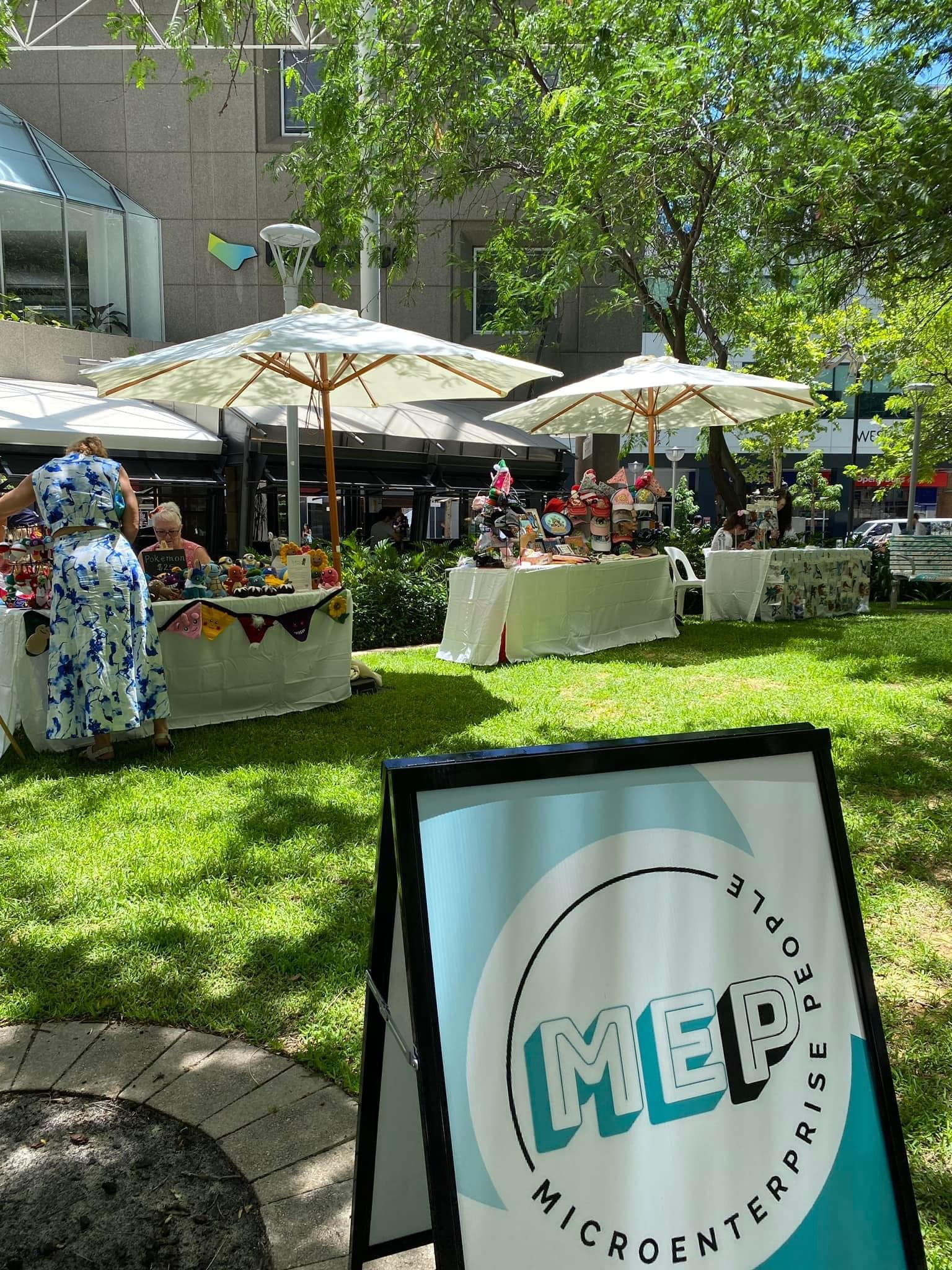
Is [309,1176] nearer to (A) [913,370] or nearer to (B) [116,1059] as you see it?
(B) [116,1059]

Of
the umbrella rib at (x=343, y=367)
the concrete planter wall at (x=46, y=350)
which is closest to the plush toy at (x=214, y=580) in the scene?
the umbrella rib at (x=343, y=367)

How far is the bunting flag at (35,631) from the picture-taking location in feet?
18.7

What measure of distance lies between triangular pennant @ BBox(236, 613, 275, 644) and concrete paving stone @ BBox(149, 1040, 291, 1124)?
4411mm

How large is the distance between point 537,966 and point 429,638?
975 cm

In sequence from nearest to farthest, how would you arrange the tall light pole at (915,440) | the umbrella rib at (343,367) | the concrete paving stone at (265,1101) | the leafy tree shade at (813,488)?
the concrete paving stone at (265,1101), the umbrella rib at (343,367), the tall light pole at (915,440), the leafy tree shade at (813,488)

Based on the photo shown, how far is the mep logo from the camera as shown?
4.75ft

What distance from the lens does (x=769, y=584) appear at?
39.8 ft

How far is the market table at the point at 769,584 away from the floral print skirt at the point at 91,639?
8.57 m

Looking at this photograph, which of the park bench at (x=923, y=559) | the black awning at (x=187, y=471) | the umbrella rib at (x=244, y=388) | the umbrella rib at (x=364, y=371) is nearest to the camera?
the umbrella rib at (x=364, y=371)

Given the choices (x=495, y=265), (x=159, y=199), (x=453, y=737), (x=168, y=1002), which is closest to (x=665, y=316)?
(x=495, y=265)

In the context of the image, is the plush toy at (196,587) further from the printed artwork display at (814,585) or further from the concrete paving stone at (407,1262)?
the printed artwork display at (814,585)

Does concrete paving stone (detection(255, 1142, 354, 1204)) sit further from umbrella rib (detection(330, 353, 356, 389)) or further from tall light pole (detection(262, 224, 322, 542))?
umbrella rib (detection(330, 353, 356, 389))

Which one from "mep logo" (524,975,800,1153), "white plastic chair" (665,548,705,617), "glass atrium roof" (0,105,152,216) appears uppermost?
"glass atrium roof" (0,105,152,216)

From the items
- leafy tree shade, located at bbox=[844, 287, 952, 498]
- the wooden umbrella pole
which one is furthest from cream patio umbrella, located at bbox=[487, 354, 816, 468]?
leafy tree shade, located at bbox=[844, 287, 952, 498]
